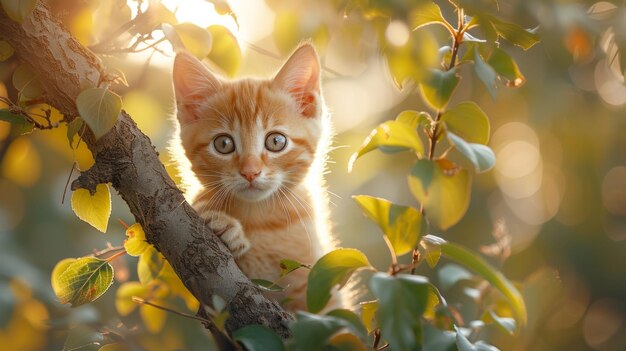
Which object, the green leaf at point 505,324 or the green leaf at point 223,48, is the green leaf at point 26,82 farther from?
the green leaf at point 505,324

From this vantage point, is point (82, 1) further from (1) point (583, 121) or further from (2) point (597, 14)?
(1) point (583, 121)

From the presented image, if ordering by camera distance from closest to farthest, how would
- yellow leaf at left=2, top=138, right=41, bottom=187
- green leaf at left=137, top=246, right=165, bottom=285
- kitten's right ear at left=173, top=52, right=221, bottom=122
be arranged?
green leaf at left=137, top=246, right=165, bottom=285, yellow leaf at left=2, top=138, right=41, bottom=187, kitten's right ear at left=173, top=52, right=221, bottom=122

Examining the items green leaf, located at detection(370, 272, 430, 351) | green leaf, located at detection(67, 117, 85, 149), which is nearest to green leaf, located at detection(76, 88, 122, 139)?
green leaf, located at detection(67, 117, 85, 149)

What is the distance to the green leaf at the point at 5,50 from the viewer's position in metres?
0.86

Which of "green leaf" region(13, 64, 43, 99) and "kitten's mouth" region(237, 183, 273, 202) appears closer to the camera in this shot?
"green leaf" region(13, 64, 43, 99)

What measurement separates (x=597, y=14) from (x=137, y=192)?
819 mm

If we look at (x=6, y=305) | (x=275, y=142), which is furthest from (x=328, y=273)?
(x=6, y=305)

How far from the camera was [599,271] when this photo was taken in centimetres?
271

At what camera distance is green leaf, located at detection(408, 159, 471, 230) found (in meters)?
0.64

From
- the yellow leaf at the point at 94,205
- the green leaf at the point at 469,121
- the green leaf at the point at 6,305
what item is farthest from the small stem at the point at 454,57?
the green leaf at the point at 6,305

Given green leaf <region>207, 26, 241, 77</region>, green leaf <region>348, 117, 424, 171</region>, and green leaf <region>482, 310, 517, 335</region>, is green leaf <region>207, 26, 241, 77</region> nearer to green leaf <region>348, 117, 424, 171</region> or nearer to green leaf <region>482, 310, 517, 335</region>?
green leaf <region>348, 117, 424, 171</region>

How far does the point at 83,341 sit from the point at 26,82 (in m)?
0.34

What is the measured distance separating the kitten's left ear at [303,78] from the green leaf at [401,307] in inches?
31.9

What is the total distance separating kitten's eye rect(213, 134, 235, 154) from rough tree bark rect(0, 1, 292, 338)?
45 centimetres
